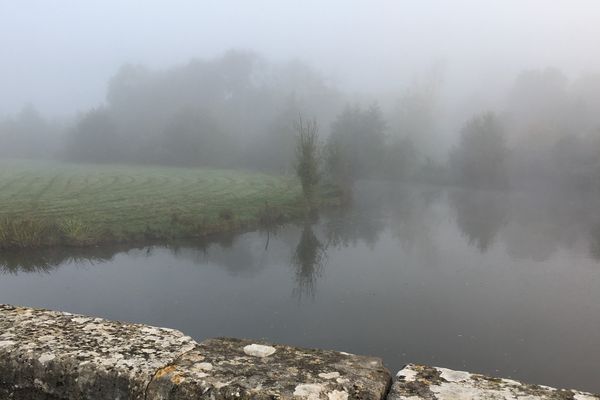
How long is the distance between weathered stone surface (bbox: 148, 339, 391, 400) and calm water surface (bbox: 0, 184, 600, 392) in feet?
27.2

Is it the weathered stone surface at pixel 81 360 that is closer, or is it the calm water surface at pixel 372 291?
the weathered stone surface at pixel 81 360

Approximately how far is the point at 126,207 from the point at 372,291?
1564cm

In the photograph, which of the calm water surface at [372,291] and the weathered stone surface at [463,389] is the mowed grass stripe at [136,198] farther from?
the weathered stone surface at [463,389]

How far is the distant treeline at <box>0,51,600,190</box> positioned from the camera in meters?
46.3

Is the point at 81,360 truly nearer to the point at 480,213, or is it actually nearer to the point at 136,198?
the point at 136,198

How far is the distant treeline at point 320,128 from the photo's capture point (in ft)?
152

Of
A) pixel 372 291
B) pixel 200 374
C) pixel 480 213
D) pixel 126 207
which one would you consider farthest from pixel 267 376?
pixel 480 213

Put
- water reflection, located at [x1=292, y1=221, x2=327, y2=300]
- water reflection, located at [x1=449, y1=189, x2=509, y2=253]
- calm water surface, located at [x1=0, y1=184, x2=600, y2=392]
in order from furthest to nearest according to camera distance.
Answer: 1. water reflection, located at [x1=449, y1=189, x2=509, y2=253]
2. water reflection, located at [x1=292, y1=221, x2=327, y2=300]
3. calm water surface, located at [x1=0, y1=184, x2=600, y2=392]

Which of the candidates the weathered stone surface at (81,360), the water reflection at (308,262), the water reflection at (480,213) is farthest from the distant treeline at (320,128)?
the weathered stone surface at (81,360)

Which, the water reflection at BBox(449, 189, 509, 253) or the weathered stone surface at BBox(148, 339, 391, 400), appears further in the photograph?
the water reflection at BBox(449, 189, 509, 253)

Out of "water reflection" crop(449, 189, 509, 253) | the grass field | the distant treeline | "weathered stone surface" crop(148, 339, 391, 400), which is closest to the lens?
"weathered stone surface" crop(148, 339, 391, 400)

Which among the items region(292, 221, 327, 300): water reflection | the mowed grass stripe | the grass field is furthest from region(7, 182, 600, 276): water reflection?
the mowed grass stripe

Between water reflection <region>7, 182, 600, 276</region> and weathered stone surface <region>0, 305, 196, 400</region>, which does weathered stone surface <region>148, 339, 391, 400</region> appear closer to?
weathered stone surface <region>0, 305, 196, 400</region>

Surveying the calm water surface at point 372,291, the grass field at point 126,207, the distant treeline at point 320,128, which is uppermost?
the distant treeline at point 320,128
